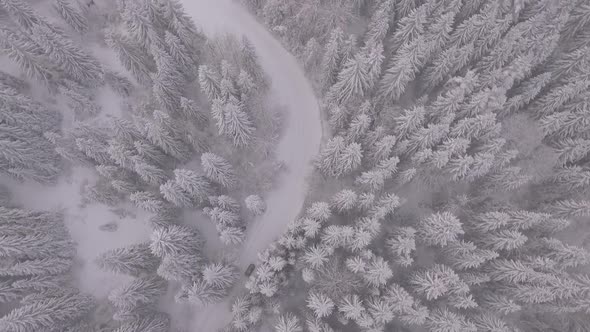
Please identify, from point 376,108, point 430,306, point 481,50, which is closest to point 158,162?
point 376,108

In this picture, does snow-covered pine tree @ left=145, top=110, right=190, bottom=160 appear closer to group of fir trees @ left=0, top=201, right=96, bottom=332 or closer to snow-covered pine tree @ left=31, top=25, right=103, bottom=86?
snow-covered pine tree @ left=31, top=25, right=103, bottom=86

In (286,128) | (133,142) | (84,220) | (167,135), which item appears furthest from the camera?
(286,128)

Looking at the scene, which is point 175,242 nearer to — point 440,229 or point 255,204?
point 255,204

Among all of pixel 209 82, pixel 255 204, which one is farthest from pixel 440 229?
pixel 209 82

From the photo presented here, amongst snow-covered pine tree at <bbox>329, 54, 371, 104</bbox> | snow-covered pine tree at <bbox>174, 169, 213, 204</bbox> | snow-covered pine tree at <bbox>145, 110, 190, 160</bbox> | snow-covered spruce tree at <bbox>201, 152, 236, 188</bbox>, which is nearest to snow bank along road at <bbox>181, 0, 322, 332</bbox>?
snow-covered pine tree at <bbox>329, 54, 371, 104</bbox>

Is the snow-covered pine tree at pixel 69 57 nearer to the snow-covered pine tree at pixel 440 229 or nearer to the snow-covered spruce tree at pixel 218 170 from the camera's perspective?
the snow-covered spruce tree at pixel 218 170

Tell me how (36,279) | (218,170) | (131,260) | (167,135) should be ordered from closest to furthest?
(36,279), (131,260), (218,170), (167,135)
